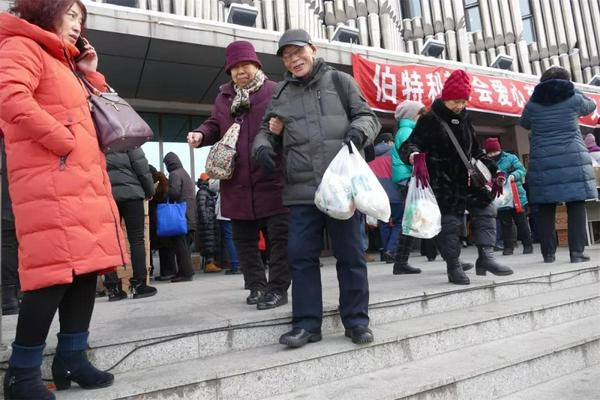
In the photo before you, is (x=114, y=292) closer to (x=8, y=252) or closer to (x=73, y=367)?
(x=8, y=252)

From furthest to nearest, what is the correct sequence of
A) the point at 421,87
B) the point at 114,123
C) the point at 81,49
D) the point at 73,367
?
the point at 421,87
the point at 81,49
the point at 114,123
the point at 73,367

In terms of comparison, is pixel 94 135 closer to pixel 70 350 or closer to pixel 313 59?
pixel 70 350

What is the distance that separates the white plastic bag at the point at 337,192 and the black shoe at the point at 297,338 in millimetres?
701

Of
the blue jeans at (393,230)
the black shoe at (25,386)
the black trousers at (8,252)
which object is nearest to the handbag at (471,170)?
the blue jeans at (393,230)

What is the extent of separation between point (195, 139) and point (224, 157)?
258mm

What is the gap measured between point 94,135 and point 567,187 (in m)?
4.74

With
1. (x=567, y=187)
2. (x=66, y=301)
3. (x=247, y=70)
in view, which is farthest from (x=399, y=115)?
(x=66, y=301)

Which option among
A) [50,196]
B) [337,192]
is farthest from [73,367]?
[337,192]

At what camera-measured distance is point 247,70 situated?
3.19 meters

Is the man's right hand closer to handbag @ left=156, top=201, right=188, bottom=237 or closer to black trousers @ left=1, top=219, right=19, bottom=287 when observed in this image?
black trousers @ left=1, top=219, right=19, bottom=287

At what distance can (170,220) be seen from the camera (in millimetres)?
5395

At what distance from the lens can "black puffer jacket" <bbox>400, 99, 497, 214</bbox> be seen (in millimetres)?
3898

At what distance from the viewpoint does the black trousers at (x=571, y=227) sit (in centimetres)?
489

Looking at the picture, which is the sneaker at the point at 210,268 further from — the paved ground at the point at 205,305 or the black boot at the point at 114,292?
the black boot at the point at 114,292
